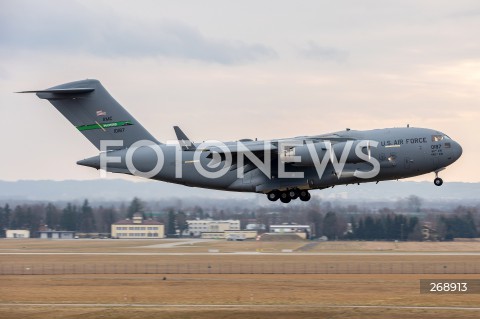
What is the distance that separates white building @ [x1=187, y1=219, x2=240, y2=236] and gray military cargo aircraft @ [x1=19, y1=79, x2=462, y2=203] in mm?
43398

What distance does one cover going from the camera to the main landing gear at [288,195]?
33.2 m

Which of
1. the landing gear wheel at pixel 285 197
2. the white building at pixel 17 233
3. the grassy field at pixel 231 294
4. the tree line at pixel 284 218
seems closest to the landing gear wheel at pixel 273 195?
the landing gear wheel at pixel 285 197

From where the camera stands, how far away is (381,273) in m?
42.8

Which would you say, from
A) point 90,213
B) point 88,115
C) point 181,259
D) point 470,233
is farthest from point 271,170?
point 90,213

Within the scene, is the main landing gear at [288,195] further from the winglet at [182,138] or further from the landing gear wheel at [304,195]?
the winglet at [182,138]

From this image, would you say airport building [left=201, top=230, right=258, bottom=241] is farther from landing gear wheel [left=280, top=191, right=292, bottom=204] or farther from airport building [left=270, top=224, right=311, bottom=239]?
landing gear wheel [left=280, top=191, right=292, bottom=204]

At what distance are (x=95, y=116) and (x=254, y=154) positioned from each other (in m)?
6.83

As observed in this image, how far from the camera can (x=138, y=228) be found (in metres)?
A: 73.5

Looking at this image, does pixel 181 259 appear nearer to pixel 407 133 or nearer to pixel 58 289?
pixel 58 289

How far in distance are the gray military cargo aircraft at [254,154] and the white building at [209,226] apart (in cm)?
4340

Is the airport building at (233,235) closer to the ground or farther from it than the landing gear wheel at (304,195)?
closer to the ground

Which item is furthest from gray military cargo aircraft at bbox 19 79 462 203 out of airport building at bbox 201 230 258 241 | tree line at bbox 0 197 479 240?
tree line at bbox 0 197 479 240

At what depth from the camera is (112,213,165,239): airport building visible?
7321 cm

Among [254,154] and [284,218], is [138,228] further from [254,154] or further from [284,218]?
[254,154]
